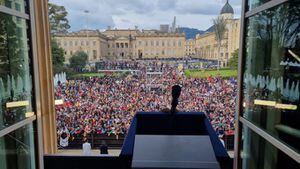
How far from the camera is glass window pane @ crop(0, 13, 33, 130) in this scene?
4.36 feet

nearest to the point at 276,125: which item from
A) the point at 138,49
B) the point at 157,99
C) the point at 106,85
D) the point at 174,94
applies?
the point at 174,94

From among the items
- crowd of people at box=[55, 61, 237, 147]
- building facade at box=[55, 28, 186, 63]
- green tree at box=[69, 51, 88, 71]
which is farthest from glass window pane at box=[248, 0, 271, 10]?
building facade at box=[55, 28, 186, 63]

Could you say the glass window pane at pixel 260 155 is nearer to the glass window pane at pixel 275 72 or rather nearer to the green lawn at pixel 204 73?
the glass window pane at pixel 275 72

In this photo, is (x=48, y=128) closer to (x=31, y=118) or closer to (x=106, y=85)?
(x=31, y=118)

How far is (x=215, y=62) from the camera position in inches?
729

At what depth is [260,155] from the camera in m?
1.33

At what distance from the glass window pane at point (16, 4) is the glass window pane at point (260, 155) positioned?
4.63ft

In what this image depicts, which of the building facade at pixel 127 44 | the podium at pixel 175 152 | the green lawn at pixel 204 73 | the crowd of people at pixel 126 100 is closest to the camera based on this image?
the podium at pixel 175 152

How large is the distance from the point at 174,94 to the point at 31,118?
106 centimetres

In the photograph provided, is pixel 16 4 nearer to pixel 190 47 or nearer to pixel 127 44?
pixel 190 47

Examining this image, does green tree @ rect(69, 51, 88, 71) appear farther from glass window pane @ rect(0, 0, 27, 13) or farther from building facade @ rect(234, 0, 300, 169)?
building facade @ rect(234, 0, 300, 169)

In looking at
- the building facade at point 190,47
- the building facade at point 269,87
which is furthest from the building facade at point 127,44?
the building facade at point 269,87

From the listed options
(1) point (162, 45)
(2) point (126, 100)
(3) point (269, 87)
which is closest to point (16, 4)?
(3) point (269, 87)

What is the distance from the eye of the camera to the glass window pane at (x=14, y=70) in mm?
1330
